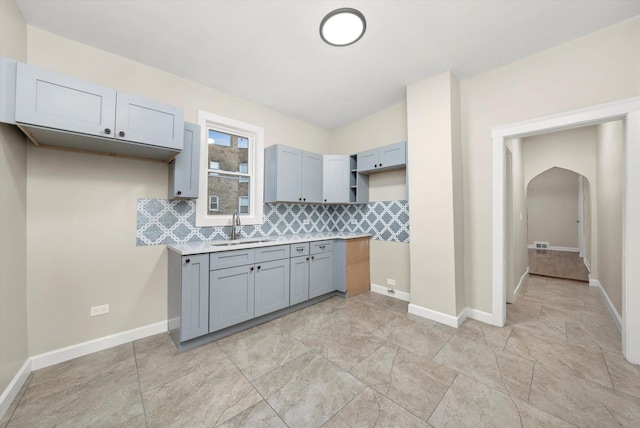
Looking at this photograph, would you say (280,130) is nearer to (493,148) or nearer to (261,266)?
(261,266)

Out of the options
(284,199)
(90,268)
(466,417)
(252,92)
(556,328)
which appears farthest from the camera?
(284,199)

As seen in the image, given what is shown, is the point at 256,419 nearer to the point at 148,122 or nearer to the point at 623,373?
the point at 148,122

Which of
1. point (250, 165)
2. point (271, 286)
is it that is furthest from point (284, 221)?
point (271, 286)

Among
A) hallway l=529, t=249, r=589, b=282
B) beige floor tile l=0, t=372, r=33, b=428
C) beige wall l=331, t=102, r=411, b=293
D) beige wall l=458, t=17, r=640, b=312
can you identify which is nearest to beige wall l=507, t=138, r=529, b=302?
beige wall l=458, t=17, r=640, b=312

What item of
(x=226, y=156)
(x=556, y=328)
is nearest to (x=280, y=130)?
(x=226, y=156)

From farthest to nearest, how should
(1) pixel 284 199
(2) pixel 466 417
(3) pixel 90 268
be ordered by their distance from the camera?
1. (1) pixel 284 199
2. (3) pixel 90 268
3. (2) pixel 466 417

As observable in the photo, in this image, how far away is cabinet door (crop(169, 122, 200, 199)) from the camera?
2400 mm

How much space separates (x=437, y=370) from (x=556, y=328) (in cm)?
173

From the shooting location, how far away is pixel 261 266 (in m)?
2.67

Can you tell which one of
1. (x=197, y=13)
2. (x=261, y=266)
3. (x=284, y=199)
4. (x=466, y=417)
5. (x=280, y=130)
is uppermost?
(x=197, y=13)

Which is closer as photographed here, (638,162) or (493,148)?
(638,162)

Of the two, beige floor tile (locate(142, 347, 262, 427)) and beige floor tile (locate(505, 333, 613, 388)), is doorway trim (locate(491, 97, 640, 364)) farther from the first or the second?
beige floor tile (locate(142, 347, 262, 427))

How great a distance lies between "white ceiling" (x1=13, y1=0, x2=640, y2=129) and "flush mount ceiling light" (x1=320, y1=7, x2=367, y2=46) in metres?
0.05

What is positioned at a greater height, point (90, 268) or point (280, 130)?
point (280, 130)
